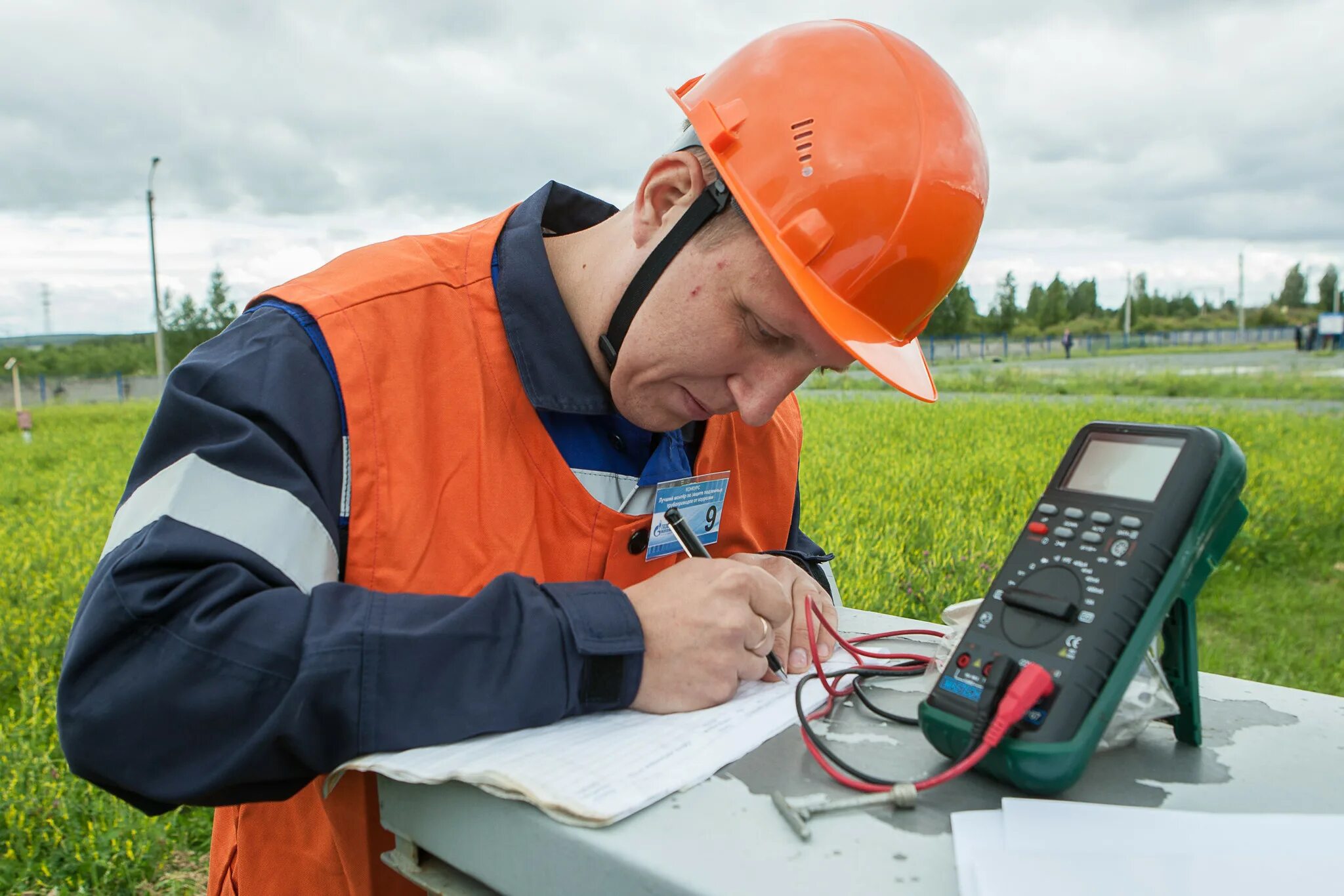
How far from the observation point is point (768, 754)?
974 millimetres

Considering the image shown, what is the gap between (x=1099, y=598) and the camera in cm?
93

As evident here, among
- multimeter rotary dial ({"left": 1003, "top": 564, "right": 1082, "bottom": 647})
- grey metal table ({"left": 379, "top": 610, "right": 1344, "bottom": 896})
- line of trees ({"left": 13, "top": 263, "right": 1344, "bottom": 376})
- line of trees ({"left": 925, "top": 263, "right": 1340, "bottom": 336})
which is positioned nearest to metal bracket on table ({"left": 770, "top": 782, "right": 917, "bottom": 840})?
grey metal table ({"left": 379, "top": 610, "right": 1344, "bottom": 896})

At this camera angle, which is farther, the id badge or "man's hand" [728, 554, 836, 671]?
the id badge

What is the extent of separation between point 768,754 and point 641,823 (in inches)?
8.3

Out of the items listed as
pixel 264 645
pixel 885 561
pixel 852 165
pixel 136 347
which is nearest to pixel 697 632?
pixel 264 645

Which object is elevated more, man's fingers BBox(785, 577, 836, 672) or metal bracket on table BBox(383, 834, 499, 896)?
man's fingers BBox(785, 577, 836, 672)

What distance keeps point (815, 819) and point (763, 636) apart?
0.36 m

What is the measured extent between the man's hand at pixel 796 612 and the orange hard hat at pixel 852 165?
36 cm

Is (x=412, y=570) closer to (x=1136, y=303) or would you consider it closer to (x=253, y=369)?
(x=253, y=369)

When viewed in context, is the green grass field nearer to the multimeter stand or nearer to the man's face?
the man's face

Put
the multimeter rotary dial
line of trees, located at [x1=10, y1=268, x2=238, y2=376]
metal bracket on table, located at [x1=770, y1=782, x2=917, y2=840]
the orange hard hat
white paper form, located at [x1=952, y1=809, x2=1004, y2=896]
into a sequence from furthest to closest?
1. line of trees, located at [x1=10, y1=268, x2=238, y2=376]
2. the orange hard hat
3. the multimeter rotary dial
4. metal bracket on table, located at [x1=770, y1=782, x2=917, y2=840]
5. white paper form, located at [x1=952, y1=809, x2=1004, y2=896]

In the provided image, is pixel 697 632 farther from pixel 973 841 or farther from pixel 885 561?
pixel 885 561

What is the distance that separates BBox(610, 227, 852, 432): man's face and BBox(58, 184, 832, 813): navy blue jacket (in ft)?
1.29

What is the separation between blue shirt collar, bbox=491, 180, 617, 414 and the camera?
53.2 inches
